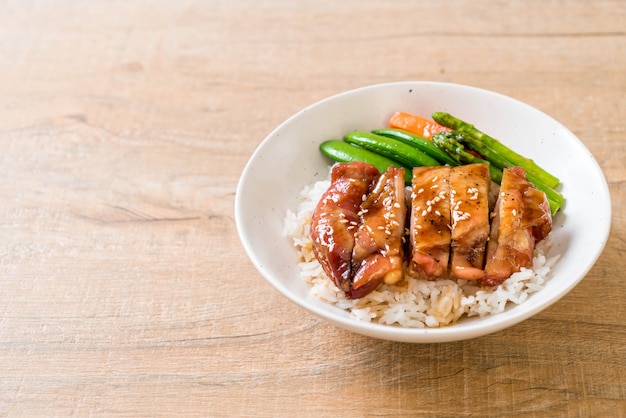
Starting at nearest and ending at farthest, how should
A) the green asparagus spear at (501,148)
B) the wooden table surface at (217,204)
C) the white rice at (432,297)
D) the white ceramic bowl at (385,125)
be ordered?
the white ceramic bowl at (385,125)
the white rice at (432,297)
the wooden table surface at (217,204)
the green asparagus spear at (501,148)

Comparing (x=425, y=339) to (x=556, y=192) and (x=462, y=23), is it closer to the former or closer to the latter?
(x=556, y=192)

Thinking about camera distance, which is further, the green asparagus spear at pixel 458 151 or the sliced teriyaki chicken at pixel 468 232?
the green asparagus spear at pixel 458 151

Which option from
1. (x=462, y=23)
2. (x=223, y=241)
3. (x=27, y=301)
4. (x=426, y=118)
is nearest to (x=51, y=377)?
(x=27, y=301)

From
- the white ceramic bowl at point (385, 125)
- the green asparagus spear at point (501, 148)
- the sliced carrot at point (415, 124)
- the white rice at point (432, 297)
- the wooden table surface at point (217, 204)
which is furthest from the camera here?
the sliced carrot at point (415, 124)

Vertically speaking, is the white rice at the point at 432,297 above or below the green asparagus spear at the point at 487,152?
below

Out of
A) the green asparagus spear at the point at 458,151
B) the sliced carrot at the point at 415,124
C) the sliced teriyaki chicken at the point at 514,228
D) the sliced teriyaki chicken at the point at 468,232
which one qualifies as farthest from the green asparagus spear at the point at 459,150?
the sliced teriyaki chicken at the point at 468,232

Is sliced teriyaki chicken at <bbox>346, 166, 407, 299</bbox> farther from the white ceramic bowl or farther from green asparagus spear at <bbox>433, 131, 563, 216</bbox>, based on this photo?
green asparagus spear at <bbox>433, 131, 563, 216</bbox>

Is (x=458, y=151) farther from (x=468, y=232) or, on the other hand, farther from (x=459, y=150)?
(x=468, y=232)

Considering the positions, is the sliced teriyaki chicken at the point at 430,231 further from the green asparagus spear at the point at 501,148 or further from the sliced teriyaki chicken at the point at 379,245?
the green asparagus spear at the point at 501,148
